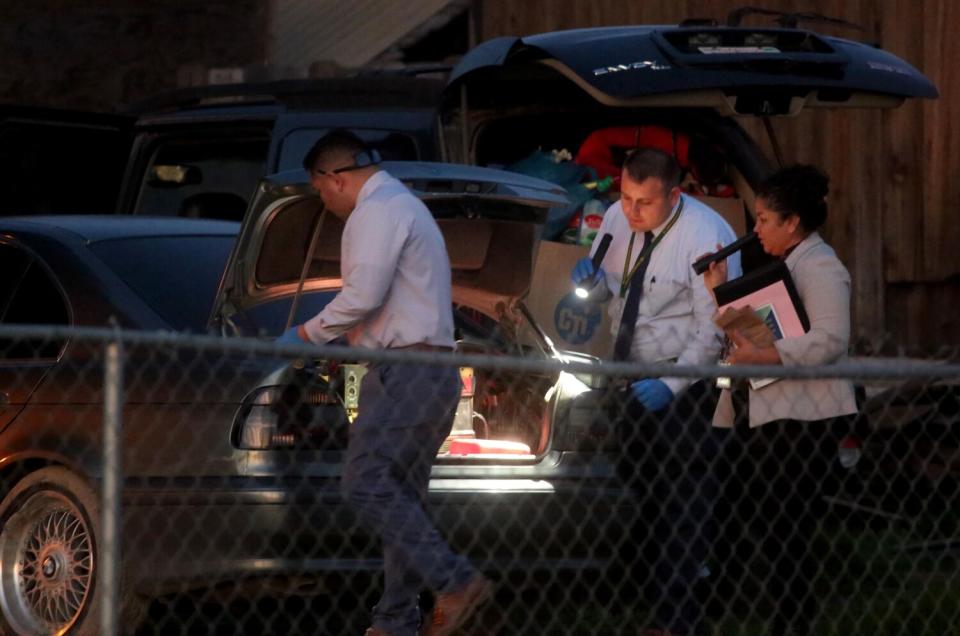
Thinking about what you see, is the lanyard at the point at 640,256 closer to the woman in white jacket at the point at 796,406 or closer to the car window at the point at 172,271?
the woman in white jacket at the point at 796,406

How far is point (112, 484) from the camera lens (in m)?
4.50

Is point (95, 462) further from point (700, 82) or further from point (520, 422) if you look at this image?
point (700, 82)

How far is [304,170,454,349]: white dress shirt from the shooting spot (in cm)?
580

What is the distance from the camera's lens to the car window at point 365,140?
28.0ft

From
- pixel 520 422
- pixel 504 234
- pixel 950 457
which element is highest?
pixel 504 234

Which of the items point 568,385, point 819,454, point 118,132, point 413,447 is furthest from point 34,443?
point 118,132

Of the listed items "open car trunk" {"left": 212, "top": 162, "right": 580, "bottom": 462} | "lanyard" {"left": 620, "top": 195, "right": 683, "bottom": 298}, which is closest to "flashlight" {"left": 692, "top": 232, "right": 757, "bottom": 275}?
"lanyard" {"left": 620, "top": 195, "right": 683, "bottom": 298}

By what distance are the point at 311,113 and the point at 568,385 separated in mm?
2973

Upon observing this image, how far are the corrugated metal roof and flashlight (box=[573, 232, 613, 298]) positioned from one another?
8274 millimetres

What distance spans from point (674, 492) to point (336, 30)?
9438mm

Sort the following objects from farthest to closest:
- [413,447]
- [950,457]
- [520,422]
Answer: [950,457] < [520,422] < [413,447]

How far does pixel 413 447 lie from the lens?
5789 mm

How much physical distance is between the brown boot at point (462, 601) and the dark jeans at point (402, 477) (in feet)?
0.09

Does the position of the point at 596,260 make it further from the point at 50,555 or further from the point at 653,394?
the point at 50,555
